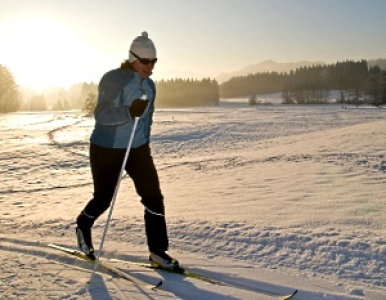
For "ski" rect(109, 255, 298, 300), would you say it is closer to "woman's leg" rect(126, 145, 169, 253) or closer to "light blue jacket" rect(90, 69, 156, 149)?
"woman's leg" rect(126, 145, 169, 253)

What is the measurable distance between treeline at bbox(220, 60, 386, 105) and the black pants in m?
74.2

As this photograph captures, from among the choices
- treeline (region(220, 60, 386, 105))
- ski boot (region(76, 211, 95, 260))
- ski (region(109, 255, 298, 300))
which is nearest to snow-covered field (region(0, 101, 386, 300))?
ski (region(109, 255, 298, 300))

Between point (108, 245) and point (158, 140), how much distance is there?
1645 centimetres

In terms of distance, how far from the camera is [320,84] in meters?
102

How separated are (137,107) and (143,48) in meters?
0.54

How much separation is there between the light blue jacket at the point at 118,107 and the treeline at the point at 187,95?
106m

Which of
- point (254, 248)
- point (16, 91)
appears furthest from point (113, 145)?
point (16, 91)

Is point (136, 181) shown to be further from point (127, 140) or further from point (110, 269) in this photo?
point (110, 269)

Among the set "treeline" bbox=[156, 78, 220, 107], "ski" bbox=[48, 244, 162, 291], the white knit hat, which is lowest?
"ski" bbox=[48, 244, 162, 291]

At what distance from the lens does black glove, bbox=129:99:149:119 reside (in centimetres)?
335

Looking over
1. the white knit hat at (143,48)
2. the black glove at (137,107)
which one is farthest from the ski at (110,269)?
the white knit hat at (143,48)

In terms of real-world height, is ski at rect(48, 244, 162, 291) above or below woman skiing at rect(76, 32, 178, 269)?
A: below

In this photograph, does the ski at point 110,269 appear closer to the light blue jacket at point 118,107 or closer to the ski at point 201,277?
the ski at point 201,277

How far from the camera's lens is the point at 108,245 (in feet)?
14.0
